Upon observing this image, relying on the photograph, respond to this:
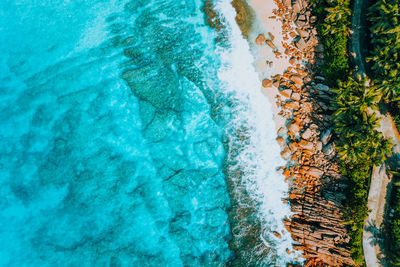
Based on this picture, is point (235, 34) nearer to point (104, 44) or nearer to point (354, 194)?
point (104, 44)

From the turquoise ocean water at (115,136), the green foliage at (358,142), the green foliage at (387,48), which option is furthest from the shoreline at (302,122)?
the green foliage at (387,48)

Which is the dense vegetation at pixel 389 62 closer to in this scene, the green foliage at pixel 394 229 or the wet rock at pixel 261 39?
the green foliage at pixel 394 229

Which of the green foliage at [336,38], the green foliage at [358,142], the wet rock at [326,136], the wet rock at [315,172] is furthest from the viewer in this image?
the wet rock at [315,172]

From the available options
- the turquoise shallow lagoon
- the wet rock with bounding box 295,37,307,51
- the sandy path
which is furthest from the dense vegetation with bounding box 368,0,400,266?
the turquoise shallow lagoon

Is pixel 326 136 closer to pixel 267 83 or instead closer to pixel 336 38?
pixel 267 83

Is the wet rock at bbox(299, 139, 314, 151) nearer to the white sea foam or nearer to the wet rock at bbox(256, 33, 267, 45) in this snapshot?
the white sea foam

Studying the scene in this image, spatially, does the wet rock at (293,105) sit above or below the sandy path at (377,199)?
above
